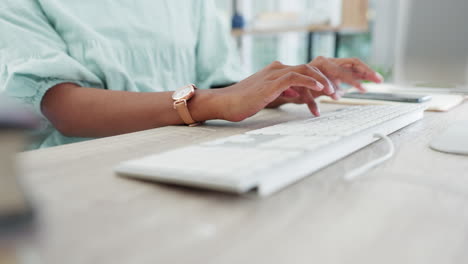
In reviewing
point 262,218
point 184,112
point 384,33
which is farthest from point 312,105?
point 384,33

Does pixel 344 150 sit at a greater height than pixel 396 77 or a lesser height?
greater

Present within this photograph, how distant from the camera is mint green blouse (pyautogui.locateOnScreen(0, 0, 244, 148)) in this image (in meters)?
0.64

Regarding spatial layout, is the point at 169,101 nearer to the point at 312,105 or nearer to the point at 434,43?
the point at 312,105

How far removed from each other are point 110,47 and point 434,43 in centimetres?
110

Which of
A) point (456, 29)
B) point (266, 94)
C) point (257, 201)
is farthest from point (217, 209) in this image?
point (456, 29)

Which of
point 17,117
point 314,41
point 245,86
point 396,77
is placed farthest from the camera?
point 314,41

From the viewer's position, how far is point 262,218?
0.25m

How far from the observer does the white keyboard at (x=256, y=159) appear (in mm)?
279

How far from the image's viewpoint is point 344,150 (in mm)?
394

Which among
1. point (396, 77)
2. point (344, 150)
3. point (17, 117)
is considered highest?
point (17, 117)

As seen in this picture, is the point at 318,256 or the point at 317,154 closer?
the point at 318,256

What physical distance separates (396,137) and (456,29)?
971 mm

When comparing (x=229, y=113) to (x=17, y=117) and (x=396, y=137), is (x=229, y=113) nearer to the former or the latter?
(x=396, y=137)

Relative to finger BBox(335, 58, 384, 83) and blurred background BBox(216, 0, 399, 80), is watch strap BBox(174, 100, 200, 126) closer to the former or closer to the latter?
finger BBox(335, 58, 384, 83)
